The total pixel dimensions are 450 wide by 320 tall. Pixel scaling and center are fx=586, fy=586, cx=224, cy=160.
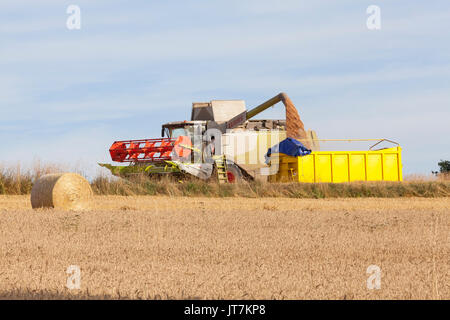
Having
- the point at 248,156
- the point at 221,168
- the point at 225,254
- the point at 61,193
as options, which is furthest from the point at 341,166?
the point at 225,254

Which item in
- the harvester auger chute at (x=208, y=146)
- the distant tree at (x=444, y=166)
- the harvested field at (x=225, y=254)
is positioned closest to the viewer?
the harvested field at (x=225, y=254)

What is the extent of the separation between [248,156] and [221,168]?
121 centimetres

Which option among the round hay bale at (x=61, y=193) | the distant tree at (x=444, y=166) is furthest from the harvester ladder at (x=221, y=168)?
the distant tree at (x=444, y=166)

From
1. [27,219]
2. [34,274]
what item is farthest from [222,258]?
[27,219]

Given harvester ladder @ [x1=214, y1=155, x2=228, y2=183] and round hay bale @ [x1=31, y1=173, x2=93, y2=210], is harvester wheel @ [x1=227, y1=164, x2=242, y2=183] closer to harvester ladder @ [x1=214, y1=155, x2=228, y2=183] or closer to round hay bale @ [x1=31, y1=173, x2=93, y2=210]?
harvester ladder @ [x1=214, y1=155, x2=228, y2=183]

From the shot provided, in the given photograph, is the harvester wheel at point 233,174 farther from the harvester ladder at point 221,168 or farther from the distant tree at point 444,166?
the distant tree at point 444,166

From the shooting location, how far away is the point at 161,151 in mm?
19344

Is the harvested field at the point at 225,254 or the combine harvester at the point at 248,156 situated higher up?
the combine harvester at the point at 248,156

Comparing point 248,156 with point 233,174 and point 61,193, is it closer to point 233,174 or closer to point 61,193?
point 233,174

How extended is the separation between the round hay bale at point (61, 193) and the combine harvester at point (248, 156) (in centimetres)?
636

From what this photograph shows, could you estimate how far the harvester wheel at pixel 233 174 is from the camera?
19750mm

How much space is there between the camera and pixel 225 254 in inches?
270

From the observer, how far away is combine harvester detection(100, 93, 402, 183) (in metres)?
19.5
